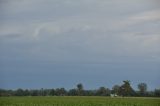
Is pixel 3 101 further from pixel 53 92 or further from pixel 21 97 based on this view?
pixel 53 92

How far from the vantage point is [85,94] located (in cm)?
3603

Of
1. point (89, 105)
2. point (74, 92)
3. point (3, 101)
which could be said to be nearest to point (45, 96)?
point (74, 92)

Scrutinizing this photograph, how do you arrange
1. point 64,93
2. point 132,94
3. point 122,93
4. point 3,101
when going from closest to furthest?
1. point 3,101
2. point 64,93
3. point 132,94
4. point 122,93

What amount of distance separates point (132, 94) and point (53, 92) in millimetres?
10167

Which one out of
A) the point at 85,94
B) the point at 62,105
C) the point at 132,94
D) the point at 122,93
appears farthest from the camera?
the point at 122,93

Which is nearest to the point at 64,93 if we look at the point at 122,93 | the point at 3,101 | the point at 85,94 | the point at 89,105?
the point at 85,94

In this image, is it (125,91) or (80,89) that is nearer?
(80,89)

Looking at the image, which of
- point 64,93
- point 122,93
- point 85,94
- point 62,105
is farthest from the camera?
point 122,93

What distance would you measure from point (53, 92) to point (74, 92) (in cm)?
365

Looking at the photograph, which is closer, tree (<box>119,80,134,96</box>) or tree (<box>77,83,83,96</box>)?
tree (<box>77,83,83,96</box>)

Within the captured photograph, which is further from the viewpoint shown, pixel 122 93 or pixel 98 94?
pixel 122 93

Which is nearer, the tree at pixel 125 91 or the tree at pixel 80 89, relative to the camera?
the tree at pixel 80 89

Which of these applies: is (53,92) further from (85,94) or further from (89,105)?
(89,105)

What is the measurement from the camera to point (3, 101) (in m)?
16.5
